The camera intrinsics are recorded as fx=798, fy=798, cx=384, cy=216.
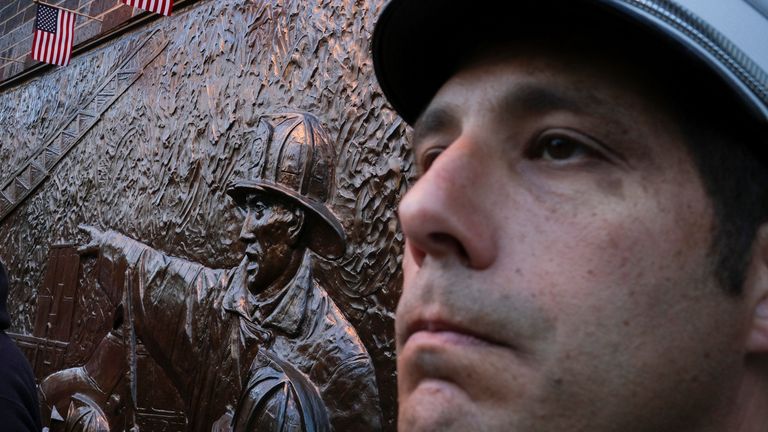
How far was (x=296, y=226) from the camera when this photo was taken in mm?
2219

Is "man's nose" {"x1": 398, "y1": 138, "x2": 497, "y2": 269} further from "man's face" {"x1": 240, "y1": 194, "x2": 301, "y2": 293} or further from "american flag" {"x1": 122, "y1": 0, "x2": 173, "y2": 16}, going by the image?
"american flag" {"x1": 122, "y1": 0, "x2": 173, "y2": 16}

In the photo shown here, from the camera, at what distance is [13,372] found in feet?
6.50

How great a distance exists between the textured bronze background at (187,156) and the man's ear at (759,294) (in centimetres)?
118

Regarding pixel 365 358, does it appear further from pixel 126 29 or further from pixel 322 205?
pixel 126 29

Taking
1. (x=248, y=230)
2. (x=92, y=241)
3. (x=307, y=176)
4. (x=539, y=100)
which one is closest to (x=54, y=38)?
(x=92, y=241)

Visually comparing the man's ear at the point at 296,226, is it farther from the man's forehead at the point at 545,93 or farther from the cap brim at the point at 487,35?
the man's forehead at the point at 545,93

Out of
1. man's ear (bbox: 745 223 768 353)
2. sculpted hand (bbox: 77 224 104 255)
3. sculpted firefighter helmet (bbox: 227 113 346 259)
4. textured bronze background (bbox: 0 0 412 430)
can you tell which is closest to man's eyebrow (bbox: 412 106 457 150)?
man's ear (bbox: 745 223 768 353)

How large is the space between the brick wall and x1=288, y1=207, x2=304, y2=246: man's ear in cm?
184

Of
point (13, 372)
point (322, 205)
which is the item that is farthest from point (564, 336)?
point (13, 372)

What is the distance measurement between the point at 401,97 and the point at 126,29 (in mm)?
2930

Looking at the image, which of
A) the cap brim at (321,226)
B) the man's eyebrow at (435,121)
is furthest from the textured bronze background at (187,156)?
the man's eyebrow at (435,121)

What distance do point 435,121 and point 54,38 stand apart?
3.90 metres

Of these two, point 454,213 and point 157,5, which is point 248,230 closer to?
point 157,5

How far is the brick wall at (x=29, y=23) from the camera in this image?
159 inches
